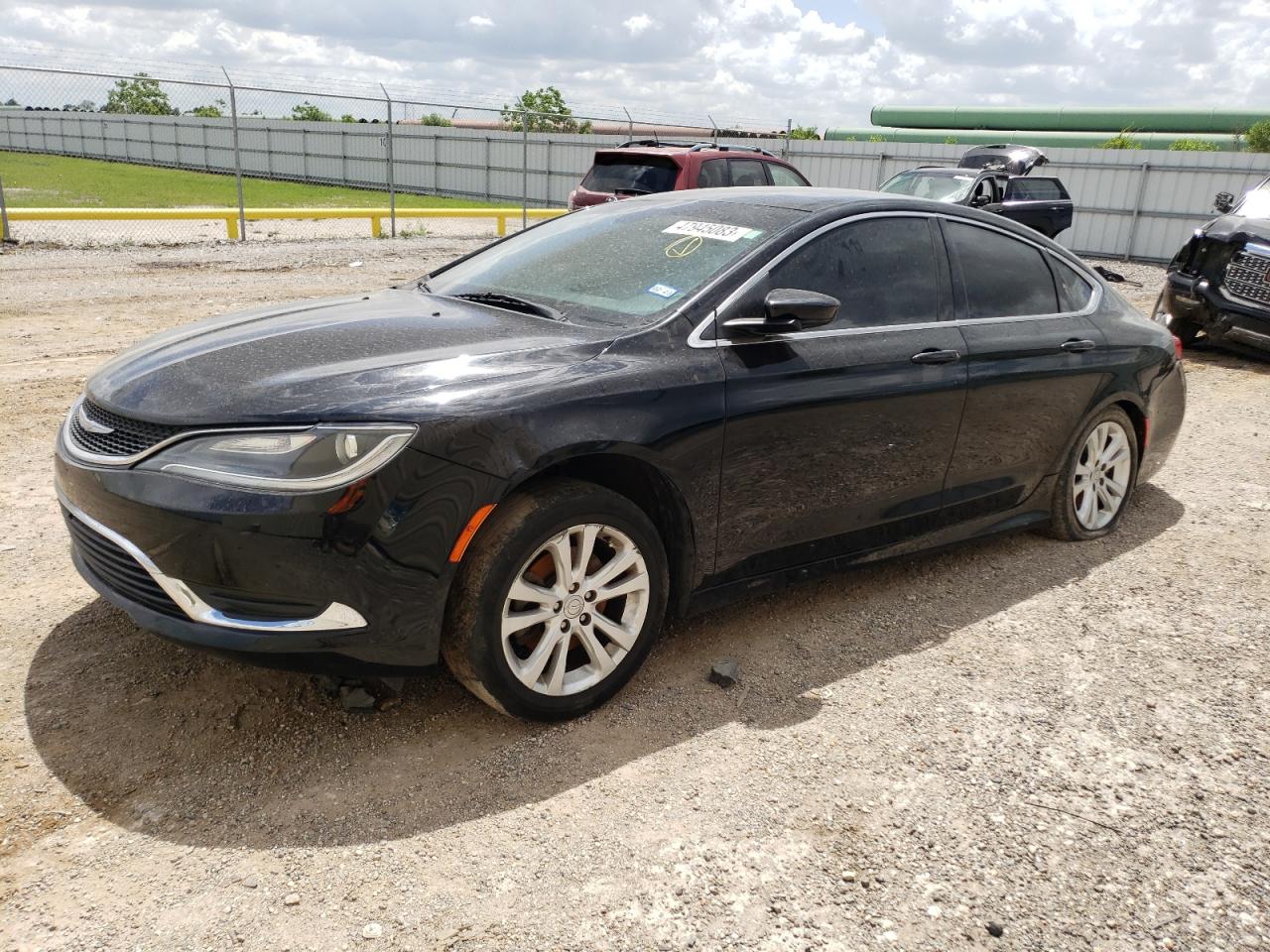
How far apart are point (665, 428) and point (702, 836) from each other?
1.19m

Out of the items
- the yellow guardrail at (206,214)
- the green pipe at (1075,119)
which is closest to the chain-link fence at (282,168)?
the yellow guardrail at (206,214)

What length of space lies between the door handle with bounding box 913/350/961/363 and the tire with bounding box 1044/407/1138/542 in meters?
1.07

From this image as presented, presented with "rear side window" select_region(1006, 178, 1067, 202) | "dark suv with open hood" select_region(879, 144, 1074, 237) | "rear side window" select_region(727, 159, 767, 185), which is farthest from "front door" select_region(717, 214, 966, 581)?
"rear side window" select_region(1006, 178, 1067, 202)

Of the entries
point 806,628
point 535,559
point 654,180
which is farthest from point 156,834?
point 654,180

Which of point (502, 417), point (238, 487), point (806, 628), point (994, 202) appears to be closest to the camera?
point (238, 487)

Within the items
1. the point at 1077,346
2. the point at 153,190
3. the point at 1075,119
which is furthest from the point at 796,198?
the point at 1075,119

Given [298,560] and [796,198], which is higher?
[796,198]

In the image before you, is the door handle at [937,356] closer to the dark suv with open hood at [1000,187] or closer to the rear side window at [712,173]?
the rear side window at [712,173]

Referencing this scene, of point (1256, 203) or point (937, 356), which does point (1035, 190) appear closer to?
point (1256, 203)

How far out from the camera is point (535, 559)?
3.03m

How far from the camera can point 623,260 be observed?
3.79m

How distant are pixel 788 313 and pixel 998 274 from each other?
153 centimetres

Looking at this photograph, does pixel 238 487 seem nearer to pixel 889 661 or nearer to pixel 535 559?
pixel 535 559

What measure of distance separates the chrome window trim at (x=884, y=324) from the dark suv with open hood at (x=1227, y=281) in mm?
5392
